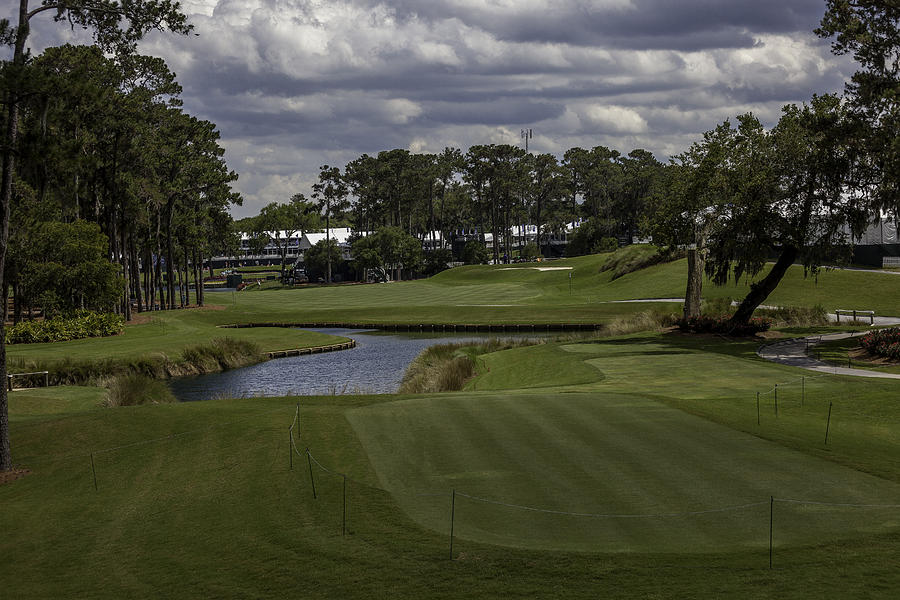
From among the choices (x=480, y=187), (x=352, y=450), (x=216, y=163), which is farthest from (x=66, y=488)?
(x=480, y=187)

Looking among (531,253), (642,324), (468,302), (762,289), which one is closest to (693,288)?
(642,324)

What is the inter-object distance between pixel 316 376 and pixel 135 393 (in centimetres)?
1568

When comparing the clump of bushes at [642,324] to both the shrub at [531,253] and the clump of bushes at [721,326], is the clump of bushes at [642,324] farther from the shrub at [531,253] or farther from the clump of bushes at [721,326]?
the shrub at [531,253]

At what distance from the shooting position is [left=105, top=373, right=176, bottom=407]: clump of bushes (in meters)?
32.5

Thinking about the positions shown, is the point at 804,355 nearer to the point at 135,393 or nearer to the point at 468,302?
the point at 135,393

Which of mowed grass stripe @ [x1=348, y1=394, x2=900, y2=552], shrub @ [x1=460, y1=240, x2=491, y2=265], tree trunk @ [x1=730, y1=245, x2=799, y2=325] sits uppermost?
shrub @ [x1=460, y1=240, x2=491, y2=265]

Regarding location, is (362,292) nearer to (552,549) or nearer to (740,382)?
(740,382)

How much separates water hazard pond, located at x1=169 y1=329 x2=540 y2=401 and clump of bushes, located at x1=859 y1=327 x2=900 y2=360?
71.7 feet

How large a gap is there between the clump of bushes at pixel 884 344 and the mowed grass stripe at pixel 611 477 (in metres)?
16.9

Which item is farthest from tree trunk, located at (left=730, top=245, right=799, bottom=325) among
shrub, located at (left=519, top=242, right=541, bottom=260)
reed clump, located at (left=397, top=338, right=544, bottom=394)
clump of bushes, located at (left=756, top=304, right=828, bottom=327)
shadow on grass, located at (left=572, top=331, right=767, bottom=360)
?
shrub, located at (left=519, top=242, right=541, bottom=260)

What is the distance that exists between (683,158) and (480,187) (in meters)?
122

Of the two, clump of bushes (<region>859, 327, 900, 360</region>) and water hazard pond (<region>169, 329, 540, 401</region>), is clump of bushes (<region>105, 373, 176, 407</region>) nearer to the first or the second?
water hazard pond (<region>169, 329, 540, 401</region>)

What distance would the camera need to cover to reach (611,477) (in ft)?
48.8

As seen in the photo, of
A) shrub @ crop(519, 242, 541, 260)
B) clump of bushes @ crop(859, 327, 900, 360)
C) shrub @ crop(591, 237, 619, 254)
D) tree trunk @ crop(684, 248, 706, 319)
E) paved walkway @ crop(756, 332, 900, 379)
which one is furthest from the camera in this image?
shrub @ crop(519, 242, 541, 260)
